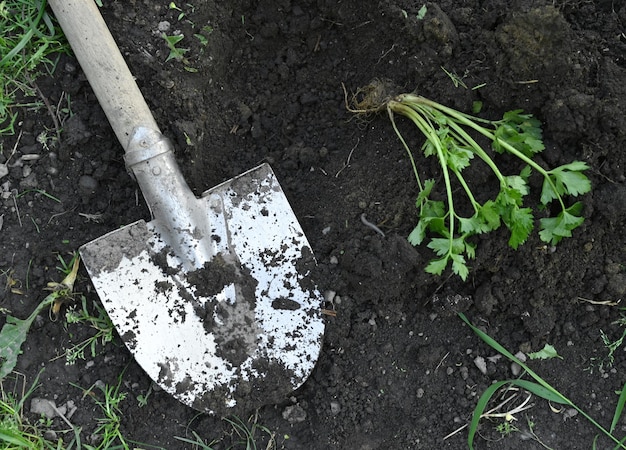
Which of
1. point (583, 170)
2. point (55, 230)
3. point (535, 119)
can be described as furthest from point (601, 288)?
point (55, 230)

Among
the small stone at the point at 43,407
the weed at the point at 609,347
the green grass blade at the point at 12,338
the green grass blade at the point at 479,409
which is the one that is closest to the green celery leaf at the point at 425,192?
the green grass blade at the point at 479,409

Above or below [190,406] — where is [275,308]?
above

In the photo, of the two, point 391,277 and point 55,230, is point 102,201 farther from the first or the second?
point 391,277

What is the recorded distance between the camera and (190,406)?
78.4 inches

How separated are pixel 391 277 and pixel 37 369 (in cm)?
120

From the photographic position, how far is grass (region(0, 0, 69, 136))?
6.83 feet

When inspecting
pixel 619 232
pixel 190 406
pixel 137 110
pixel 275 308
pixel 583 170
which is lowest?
pixel 190 406

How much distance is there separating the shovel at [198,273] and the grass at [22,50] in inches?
6.4

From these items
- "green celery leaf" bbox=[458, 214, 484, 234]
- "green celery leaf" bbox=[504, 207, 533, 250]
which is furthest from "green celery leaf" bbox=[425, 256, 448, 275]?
"green celery leaf" bbox=[504, 207, 533, 250]

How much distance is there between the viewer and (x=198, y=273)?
2.04 metres

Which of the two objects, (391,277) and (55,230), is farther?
(55,230)

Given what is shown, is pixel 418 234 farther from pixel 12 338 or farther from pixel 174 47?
pixel 12 338

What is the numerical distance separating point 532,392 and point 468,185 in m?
0.71

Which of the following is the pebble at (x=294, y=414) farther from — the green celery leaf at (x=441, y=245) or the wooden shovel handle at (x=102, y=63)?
the wooden shovel handle at (x=102, y=63)
